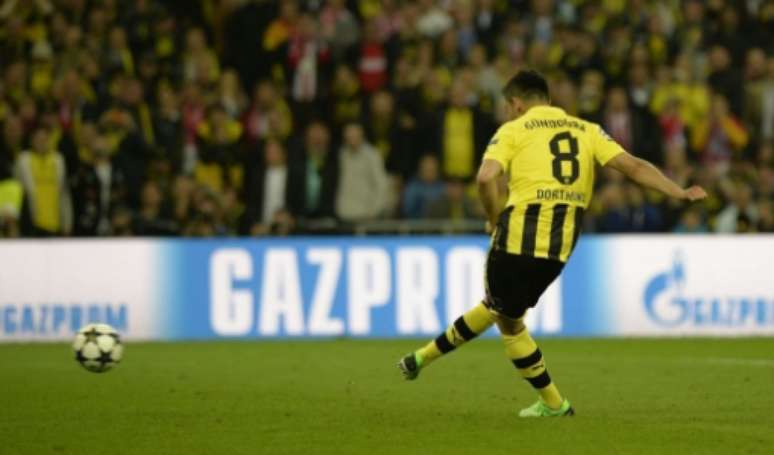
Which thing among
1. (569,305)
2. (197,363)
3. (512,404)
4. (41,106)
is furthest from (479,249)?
(512,404)

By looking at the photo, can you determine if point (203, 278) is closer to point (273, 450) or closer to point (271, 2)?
point (271, 2)

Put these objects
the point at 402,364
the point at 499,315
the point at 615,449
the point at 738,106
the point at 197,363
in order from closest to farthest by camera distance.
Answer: the point at 615,449 → the point at 499,315 → the point at 402,364 → the point at 197,363 → the point at 738,106

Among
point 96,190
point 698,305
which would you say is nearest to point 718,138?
point 698,305

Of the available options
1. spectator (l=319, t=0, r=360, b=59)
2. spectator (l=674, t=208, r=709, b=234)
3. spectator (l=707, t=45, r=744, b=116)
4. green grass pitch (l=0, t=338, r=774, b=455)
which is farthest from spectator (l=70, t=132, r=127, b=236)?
spectator (l=707, t=45, r=744, b=116)

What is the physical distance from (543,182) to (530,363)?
3.69 feet

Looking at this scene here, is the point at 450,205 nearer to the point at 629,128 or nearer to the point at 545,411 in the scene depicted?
the point at 629,128

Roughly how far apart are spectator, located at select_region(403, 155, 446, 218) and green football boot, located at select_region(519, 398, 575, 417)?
30.0ft

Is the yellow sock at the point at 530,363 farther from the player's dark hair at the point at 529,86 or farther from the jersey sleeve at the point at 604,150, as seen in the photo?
the player's dark hair at the point at 529,86

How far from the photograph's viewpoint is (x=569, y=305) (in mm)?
18016

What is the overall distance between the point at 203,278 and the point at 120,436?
8758 mm

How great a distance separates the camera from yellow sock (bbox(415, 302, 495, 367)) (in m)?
10.3

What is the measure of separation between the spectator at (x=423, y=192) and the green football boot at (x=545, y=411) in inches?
360

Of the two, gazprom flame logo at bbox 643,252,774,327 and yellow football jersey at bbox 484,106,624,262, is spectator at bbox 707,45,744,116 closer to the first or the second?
gazprom flame logo at bbox 643,252,774,327

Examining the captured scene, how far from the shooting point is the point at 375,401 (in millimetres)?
11195
